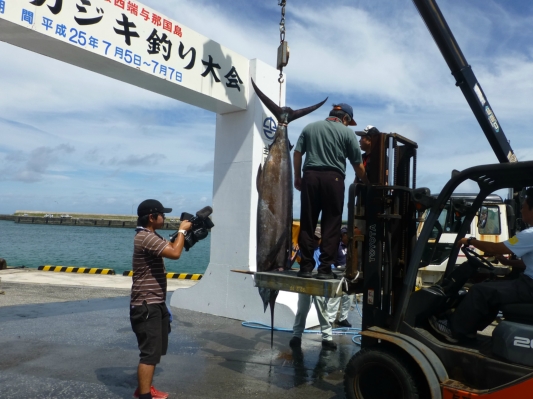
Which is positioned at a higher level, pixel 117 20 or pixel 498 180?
pixel 117 20

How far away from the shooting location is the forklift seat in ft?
10.8

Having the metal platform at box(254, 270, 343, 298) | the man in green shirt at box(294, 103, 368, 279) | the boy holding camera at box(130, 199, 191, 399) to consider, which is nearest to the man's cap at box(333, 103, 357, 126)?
the man in green shirt at box(294, 103, 368, 279)

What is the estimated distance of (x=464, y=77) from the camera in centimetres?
640

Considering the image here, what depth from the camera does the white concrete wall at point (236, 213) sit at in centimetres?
778

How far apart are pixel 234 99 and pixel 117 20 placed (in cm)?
219

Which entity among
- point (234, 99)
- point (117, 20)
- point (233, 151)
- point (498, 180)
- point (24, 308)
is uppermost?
point (117, 20)

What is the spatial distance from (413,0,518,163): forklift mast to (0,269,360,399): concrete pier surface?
11.2 ft

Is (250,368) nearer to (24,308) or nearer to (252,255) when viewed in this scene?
(252,255)

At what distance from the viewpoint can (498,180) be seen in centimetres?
384

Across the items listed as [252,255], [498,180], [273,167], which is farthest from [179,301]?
[498,180]

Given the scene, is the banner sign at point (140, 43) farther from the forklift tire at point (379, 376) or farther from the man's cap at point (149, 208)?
the forklift tire at point (379, 376)

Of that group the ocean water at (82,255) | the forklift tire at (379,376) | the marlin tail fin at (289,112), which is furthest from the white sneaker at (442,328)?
the ocean water at (82,255)

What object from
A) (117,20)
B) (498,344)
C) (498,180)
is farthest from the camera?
(117,20)

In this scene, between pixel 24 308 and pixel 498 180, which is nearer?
pixel 498 180
